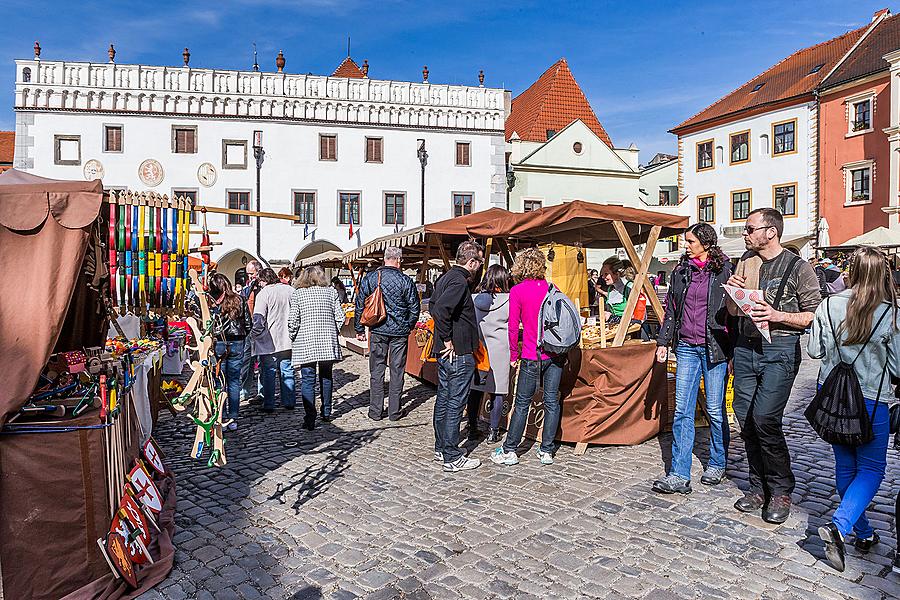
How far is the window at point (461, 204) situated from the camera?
30594mm

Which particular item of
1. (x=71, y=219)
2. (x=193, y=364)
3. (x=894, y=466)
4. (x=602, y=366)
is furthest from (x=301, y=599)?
(x=894, y=466)

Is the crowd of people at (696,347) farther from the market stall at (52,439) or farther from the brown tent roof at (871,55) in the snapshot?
the brown tent roof at (871,55)

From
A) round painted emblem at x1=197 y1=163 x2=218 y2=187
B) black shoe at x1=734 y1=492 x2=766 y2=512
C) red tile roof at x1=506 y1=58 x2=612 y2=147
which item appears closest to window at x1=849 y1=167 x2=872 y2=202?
red tile roof at x1=506 y1=58 x2=612 y2=147

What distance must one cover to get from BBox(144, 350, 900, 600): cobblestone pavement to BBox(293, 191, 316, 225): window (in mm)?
23087

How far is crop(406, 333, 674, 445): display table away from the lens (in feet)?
21.1

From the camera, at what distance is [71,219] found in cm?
372

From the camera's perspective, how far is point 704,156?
122ft

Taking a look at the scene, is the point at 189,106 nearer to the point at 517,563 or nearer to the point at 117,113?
the point at 117,113

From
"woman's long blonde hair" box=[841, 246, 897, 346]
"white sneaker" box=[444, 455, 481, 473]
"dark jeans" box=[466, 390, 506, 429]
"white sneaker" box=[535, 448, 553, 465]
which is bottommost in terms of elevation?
"white sneaker" box=[444, 455, 481, 473]

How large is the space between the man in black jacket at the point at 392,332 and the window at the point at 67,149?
79.0 ft

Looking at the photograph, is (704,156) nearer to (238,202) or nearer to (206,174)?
(238,202)

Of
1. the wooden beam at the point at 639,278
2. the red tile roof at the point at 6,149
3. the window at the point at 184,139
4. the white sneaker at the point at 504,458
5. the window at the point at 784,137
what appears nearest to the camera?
the white sneaker at the point at 504,458

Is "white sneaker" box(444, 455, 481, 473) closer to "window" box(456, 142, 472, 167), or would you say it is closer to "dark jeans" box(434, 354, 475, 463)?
"dark jeans" box(434, 354, 475, 463)

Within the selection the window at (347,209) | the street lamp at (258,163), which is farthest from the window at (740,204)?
the street lamp at (258,163)
